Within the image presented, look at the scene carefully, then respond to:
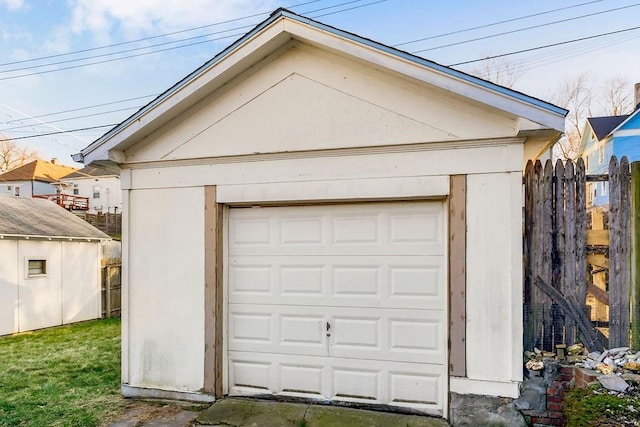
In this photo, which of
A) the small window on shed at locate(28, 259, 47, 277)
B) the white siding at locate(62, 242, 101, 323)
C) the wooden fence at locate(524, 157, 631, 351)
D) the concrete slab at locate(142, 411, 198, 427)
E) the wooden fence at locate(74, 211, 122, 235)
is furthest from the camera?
the wooden fence at locate(74, 211, 122, 235)

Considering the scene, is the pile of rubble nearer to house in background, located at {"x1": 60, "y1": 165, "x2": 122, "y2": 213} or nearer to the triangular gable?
the triangular gable

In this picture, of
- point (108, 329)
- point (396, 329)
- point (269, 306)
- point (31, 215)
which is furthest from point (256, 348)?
point (31, 215)

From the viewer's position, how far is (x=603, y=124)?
18.6 metres

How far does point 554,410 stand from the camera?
3.77 m

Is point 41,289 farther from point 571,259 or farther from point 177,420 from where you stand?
point 571,259

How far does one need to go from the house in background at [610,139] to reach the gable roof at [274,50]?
13795 millimetres

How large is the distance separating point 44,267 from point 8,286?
1109 millimetres

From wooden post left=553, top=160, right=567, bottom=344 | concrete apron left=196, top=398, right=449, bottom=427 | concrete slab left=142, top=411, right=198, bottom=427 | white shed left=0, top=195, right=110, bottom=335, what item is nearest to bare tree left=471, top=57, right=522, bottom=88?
wooden post left=553, top=160, right=567, bottom=344

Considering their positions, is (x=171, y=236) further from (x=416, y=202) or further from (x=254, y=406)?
(x=416, y=202)

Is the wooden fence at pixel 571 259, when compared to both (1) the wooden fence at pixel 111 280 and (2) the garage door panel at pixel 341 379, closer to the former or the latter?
(2) the garage door panel at pixel 341 379

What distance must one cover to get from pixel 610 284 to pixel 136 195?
5.43m

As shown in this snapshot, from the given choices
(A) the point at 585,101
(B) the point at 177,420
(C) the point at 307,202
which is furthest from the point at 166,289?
(A) the point at 585,101

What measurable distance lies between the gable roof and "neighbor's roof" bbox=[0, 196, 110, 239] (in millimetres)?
6994

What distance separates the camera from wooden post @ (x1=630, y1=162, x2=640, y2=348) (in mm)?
3828
